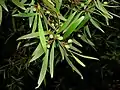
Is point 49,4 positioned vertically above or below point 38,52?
above

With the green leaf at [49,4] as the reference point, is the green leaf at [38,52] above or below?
below

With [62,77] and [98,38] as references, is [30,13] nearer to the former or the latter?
[98,38]

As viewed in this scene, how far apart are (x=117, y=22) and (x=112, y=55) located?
9.1 inches

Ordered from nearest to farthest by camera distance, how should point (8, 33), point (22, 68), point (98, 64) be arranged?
point (22, 68)
point (8, 33)
point (98, 64)

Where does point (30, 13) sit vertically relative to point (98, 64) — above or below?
above

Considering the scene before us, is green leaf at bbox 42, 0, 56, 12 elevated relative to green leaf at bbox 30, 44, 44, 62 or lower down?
elevated

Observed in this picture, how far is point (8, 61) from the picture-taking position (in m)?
2.05

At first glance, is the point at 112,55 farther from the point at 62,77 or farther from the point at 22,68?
the point at 22,68

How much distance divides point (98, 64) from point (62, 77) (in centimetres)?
28

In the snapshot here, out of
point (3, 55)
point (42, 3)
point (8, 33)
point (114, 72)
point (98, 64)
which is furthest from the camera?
point (114, 72)

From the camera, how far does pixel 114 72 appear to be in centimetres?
263

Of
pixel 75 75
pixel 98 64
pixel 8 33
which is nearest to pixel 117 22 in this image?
pixel 98 64

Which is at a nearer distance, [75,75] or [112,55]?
[112,55]

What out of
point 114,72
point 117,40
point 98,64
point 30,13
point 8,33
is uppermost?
point 30,13
